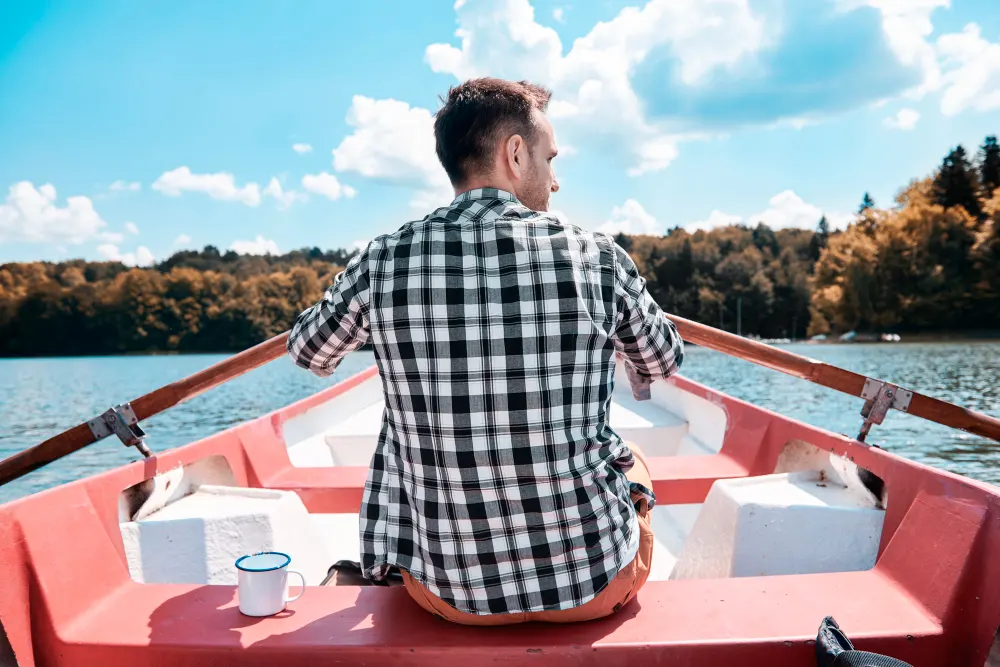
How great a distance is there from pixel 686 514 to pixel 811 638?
208 centimetres

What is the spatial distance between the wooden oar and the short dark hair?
85 cm

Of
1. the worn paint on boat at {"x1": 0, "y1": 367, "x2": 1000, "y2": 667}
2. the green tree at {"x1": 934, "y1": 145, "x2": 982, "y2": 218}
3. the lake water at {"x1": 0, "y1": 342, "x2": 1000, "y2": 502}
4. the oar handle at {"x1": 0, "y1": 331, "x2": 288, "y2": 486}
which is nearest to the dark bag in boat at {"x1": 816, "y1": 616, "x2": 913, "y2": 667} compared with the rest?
the worn paint on boat at {"x1": 0, "y1": 367, "x2": 1000, "y2": 667}

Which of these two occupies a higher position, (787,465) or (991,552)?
(991,552)

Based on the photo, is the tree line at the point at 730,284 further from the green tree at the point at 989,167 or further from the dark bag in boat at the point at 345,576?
the dark bag in boat at the point at 345,576

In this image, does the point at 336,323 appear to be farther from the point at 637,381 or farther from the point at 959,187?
the point at 959,187

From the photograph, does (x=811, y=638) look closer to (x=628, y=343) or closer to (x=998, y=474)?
(x=628, y=343)

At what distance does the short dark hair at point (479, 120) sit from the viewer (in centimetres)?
→ 129

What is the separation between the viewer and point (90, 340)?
61.8m

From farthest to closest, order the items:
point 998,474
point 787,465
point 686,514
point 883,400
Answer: point 998,474 < point 686,514 < point 787,465 < point 883,400

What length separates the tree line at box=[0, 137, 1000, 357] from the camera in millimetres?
46938

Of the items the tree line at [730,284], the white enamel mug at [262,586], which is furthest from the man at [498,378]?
the tree line at [730,284]

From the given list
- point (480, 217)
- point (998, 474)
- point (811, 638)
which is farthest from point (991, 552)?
point (998, 474)

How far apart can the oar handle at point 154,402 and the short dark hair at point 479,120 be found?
83cm

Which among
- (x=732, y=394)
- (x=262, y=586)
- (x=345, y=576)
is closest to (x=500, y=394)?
(x=262, y=586)
